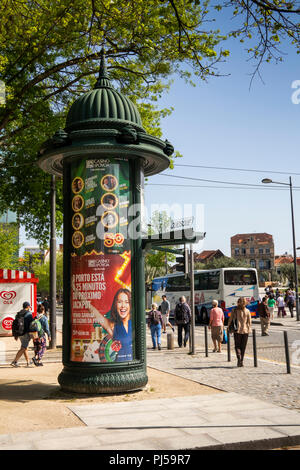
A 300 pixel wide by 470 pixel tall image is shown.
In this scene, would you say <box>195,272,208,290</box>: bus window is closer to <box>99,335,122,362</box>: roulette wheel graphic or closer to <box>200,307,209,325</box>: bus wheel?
<box>200,307,209,325</box>: bus wheel

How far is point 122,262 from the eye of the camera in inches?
346

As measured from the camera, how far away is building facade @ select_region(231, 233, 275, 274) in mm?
120562

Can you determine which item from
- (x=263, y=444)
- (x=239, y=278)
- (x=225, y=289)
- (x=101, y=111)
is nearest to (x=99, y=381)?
(x=263, y=444)

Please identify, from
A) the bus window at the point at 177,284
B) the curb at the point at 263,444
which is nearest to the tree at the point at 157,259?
the bus window at the point at 177,284

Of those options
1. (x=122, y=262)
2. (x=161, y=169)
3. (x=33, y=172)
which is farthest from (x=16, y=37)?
(x=122, y=262)

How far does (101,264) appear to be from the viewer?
8625 mm

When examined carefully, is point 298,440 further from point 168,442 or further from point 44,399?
point 44,399

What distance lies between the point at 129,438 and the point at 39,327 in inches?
330

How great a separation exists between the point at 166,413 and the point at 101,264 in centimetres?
291

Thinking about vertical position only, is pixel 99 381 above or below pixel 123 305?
below

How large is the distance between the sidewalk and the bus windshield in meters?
18.0

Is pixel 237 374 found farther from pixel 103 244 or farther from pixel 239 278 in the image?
pixel 239 278

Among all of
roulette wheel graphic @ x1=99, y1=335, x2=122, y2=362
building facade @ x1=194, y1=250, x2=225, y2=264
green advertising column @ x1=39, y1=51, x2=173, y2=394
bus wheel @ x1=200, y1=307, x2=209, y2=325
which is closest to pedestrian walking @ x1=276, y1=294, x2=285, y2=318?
bus wheel @ x1=200, y1=307, x2=209, y2=325

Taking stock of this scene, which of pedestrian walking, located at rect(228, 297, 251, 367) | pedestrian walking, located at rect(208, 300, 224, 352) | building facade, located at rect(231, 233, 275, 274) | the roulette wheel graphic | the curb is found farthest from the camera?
building facade, located at rect(231, 233, 275, 274)
